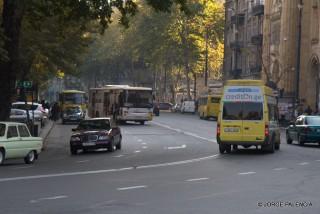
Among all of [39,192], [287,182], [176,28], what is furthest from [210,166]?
[176,28]

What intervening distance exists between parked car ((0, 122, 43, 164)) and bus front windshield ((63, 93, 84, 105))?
45690mm

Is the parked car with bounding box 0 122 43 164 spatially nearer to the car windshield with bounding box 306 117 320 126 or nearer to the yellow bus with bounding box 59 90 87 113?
the car windshield with bounding box 306 117 320 126

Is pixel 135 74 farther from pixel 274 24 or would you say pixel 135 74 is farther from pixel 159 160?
pixel 159 160

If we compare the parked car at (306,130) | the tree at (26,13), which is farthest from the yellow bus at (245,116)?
the parked car at (306,130)

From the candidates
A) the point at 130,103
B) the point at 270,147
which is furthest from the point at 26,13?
the point at 130,103

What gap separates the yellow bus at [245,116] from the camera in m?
28.2

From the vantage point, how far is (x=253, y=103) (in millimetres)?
28469

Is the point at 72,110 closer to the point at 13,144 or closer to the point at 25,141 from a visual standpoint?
the point at 25,141

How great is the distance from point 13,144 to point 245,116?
8944mm

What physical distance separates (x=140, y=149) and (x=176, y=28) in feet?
236

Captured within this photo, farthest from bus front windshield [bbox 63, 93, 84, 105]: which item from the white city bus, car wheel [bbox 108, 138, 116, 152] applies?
car wheel [bbox 108, 138, 116, 152]

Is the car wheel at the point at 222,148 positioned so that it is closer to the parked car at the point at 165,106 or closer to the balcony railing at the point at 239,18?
the balcony railing at the point at 239,18

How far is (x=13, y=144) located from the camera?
23.9 meters

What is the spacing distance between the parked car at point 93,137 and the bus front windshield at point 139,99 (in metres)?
26.5
